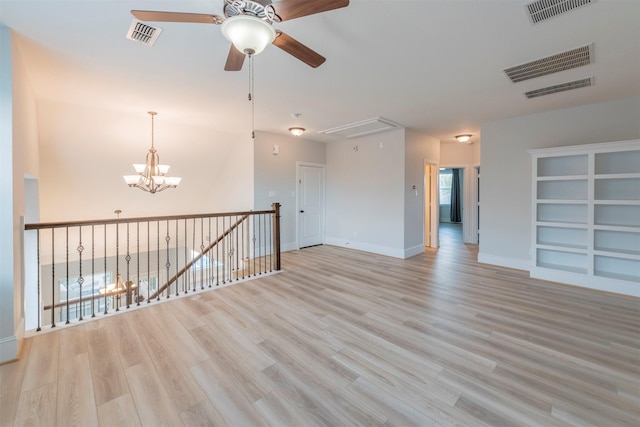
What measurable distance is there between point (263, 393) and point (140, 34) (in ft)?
9.98

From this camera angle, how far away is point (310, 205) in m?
6.71

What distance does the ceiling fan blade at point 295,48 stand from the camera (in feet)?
5.83

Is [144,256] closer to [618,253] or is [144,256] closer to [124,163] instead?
[124,163]

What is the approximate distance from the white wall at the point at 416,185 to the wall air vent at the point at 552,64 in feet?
8.13

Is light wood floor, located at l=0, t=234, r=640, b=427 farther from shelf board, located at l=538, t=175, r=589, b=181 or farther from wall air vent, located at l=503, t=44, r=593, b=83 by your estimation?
wall air vent, located at l=503, t=44, r=593, b=83

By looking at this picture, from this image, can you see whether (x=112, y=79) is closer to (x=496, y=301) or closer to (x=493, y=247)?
(x=496, y=301)

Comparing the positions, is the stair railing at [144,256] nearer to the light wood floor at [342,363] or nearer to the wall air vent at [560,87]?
the light wood floor at [342,363]

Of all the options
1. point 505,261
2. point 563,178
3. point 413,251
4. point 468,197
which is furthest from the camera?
point 468,197

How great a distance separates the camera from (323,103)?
3.98 m

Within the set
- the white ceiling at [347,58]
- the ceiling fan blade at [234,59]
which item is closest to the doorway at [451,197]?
the white ceiling at [347,58]

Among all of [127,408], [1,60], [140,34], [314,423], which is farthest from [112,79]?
[314,423]

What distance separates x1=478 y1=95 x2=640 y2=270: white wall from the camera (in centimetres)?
386

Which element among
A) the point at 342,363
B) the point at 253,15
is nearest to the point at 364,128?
the point at 253,15

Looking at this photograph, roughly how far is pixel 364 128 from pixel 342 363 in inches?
173
